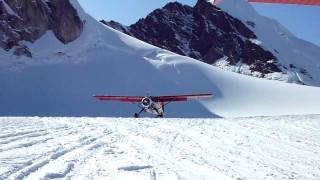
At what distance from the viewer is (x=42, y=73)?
5988cm

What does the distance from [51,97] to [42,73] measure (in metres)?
7.06

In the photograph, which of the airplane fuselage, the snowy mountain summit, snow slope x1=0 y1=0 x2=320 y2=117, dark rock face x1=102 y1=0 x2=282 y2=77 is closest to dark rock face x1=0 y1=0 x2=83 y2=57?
snow slope x1=0 y1=0 x2=320 y2=117

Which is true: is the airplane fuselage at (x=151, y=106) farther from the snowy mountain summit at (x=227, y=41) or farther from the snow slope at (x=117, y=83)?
the snowy mountain summit at (x=227, y=41)

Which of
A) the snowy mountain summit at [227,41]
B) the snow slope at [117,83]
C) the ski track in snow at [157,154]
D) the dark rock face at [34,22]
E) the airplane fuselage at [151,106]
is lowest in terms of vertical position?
the ski track in snow at [157,154]

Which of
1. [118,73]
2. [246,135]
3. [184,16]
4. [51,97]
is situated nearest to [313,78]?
[184,16]

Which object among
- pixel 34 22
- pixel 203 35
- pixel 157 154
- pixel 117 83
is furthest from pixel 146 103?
pixel 203 35

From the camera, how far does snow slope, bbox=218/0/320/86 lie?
137m

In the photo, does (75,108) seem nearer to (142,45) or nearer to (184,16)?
(142,45)

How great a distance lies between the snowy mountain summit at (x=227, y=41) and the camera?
12675 cm

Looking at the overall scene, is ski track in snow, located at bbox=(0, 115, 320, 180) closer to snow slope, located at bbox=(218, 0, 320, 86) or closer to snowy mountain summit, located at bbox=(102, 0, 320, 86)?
snowy mountain summit, located at bbox=(102, 0, 320, 86)

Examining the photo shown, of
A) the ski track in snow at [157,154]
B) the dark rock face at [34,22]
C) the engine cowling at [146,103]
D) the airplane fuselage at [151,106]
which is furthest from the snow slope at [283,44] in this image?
the ski track in snow at [157,154]

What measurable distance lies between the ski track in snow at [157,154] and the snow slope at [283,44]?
115 m

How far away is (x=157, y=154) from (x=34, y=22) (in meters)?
64.6

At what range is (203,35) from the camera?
141000mm
